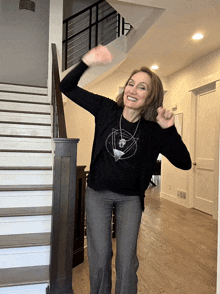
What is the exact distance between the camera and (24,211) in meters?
2.65

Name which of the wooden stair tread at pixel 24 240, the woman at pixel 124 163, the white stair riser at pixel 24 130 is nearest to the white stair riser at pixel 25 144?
the white stair riser at pixel 24 130

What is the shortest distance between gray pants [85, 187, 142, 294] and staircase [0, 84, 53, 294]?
Answer: 90 cm

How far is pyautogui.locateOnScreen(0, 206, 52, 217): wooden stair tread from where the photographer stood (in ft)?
8.31

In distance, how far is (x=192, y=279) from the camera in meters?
2.39

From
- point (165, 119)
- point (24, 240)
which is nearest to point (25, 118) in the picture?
point (24, 240)

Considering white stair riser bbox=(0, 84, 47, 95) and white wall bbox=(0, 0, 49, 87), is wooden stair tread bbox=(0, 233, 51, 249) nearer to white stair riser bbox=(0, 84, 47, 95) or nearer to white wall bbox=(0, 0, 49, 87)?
white stair riser bbox=(0, 84, 47, 95)

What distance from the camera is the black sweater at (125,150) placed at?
136 centimetres

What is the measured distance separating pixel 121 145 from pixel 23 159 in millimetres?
2242

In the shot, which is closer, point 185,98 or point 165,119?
point 165,119

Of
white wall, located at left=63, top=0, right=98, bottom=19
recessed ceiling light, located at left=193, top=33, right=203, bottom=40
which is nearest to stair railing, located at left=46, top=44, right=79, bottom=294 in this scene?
recessed ceiling light, located at left=193, top=33, right=203, bottom=40

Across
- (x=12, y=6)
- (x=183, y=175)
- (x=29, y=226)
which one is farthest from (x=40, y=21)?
(x=29, y=226)

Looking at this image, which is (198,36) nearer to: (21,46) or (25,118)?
(25,118)

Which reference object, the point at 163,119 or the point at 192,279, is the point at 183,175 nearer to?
the point at 192,279

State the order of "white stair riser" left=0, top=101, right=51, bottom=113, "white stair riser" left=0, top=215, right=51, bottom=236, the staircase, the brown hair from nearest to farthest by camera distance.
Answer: the brown hair, the staircase, "white stair riser" left=0, top=215, right=51, bottom=236, "white stair riser" left=0, top=101, right=51, bottom=113
